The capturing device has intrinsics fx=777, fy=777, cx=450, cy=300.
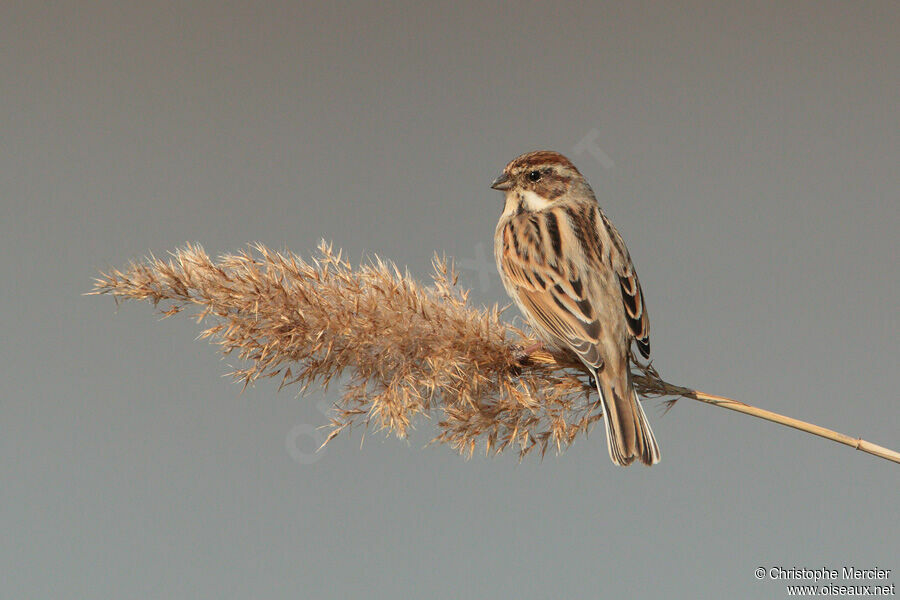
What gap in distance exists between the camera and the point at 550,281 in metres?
1.44

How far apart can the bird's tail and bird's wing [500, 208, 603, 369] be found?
0.19ft

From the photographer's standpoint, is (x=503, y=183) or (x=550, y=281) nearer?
(x=550, y=281)

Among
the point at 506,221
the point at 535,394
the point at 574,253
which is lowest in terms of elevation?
the point at 535,394

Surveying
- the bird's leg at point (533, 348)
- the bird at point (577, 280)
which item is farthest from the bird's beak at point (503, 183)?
the bird's leg at point (533, 348)

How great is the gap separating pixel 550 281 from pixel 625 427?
320 millimetres

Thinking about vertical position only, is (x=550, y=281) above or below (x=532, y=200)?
below

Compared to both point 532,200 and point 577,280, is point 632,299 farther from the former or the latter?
point 532,200

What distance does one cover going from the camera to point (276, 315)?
1172 millimetres

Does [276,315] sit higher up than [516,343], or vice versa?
[516,343]

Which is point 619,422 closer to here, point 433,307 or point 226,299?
point 433,307

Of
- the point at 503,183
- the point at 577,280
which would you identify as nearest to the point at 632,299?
the point at 577,280

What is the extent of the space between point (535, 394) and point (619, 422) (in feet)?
0.49

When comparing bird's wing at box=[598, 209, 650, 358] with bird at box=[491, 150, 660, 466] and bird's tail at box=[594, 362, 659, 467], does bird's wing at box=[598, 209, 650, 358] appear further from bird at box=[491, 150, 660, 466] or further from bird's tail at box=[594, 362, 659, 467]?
bird's tail at box=[594, 362, 659, 467]

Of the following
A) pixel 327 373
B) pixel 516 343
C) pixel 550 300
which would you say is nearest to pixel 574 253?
pixel 550 300
